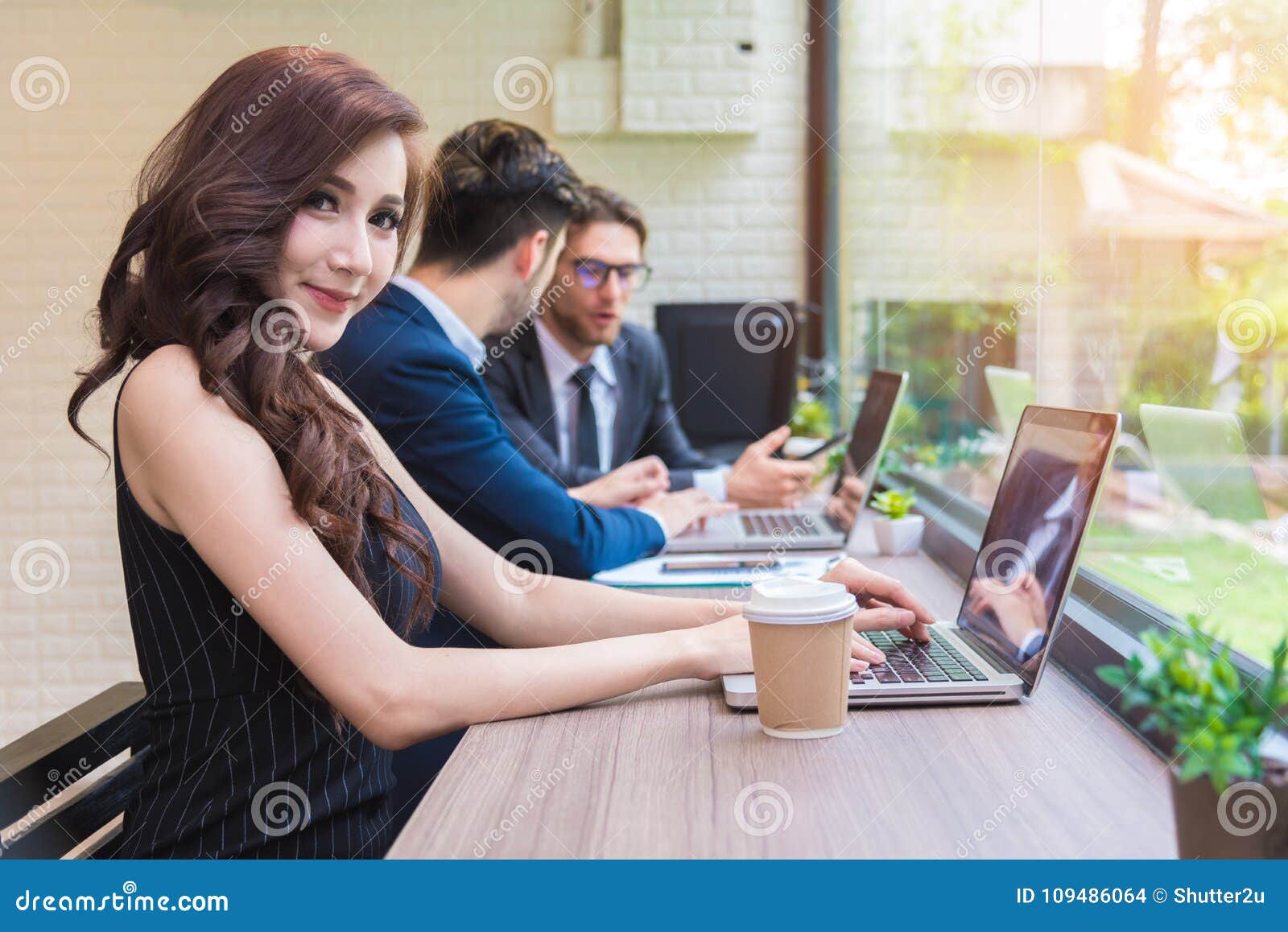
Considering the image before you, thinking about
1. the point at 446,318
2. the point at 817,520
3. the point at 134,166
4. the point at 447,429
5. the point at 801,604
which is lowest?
the point at 817,520

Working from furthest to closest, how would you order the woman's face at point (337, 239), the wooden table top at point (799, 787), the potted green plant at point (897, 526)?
the potted green plant at point (897, 526), the woman's face at point (337, 239), the wooden table top at point (799, 787)

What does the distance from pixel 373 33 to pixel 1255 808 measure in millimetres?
4223

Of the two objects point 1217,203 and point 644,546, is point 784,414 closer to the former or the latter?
point 644,546

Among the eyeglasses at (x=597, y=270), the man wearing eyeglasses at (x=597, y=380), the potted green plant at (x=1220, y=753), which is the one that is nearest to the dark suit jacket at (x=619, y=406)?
the man wearing eyeglasses at (x=597, y=380)

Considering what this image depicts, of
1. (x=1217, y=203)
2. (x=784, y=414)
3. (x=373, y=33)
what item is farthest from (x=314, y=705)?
(x=373, y=33)

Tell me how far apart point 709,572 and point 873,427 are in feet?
1.69

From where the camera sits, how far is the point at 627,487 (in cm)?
236

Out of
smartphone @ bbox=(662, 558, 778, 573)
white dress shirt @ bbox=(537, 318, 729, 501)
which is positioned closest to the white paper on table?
smartphone @ bbox=(662, 558, 778, 573)

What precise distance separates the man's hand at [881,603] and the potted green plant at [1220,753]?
46cm

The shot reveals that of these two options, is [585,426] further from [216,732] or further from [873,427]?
[216,732]

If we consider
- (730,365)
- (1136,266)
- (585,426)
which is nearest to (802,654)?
(1136,266)

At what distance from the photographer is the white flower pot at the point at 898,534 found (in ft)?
6.33

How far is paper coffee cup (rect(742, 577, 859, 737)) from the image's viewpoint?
3.08 feet

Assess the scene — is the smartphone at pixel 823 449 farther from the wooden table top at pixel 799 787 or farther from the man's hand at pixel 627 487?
the wooden table top at pixel 799 787
